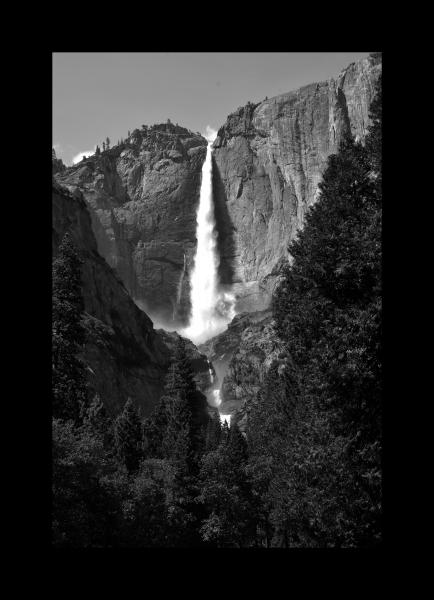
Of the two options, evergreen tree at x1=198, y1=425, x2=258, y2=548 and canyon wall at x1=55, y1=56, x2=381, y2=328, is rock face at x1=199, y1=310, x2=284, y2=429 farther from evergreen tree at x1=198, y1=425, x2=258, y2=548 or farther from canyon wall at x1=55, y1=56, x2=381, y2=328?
evergreen tree at x1=198, y1=425, x2=258, y2=548

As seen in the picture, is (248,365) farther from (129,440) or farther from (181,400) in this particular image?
(181,400)

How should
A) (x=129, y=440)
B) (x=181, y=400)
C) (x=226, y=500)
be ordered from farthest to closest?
(x=129, y=440) → (x=181, y=400) → (x=226, y=500)

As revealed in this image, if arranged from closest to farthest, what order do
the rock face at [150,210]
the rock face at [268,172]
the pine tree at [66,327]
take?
the pine tree at [66,327] < the rock face at [268,172] < the rock face at [150,210]

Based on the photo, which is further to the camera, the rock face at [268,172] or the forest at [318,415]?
the rock face at [268,172]

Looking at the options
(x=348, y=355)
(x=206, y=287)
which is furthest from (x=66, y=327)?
(x=206, y=287)

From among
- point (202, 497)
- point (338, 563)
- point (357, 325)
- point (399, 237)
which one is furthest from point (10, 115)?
point (202, 497)

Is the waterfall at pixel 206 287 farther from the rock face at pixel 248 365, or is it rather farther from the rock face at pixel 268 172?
the rock face at pixel 248 365

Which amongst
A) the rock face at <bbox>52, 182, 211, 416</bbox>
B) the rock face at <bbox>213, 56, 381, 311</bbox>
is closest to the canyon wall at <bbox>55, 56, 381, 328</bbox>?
the rock face at <bbox>213, 56, 381, 311</bbox>

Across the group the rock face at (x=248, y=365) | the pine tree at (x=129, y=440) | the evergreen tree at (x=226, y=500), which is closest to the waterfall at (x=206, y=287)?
the rock face at (x=248, y=365)
